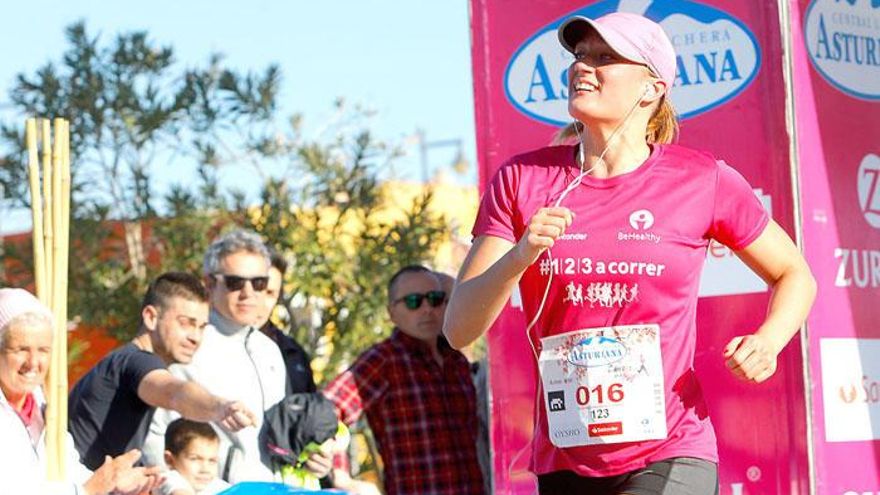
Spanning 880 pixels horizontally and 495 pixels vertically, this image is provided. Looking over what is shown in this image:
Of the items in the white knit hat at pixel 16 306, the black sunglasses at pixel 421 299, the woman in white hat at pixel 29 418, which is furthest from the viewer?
the black sunglasses at pixel 421 299

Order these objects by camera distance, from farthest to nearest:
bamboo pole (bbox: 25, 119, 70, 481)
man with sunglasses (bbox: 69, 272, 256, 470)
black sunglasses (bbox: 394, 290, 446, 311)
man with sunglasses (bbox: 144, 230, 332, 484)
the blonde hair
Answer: black sunglasses (bbox: 394, 290, 446, 311) → man with sunglasses (bbox: 144, 230, 332, 484) → man with sunglasses (bbox: 69, 272, 256, 470) → bamboo pole (bbox: 25, 119, 70, 481) → the blonde hair

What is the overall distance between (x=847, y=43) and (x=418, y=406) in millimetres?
2496

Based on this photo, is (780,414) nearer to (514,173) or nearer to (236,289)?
(514,173)

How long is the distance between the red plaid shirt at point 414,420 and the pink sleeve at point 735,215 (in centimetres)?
340

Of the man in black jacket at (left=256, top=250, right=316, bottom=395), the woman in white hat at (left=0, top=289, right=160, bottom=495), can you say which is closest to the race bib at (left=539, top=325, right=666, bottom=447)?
the woman in white hat at (left=0, top=289, right=160, bottom=495)

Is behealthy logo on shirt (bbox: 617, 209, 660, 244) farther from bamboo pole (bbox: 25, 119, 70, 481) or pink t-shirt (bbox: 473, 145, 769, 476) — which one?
bamboo pole (bbox: 25, 119, 70, 481)

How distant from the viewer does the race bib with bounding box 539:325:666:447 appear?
3869mm

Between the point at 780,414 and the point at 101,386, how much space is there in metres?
2.44

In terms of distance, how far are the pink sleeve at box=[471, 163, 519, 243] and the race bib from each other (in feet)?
0.92

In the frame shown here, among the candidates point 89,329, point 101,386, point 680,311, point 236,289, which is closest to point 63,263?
point 101,386

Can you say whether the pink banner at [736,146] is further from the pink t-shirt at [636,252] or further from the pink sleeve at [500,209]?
the pink sleeve at [500,209]

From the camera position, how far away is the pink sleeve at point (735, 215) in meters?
4.01

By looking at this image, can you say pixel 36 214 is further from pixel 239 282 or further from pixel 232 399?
pixel 239 282

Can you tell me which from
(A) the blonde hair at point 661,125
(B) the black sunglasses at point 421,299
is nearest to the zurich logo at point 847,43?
(A) the blonde hair at point 661,125
